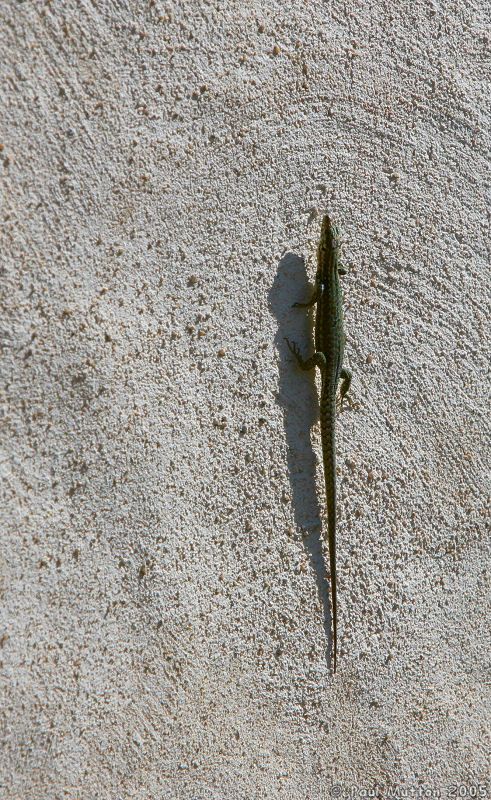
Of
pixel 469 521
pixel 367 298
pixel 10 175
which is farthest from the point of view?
pixel 469 521

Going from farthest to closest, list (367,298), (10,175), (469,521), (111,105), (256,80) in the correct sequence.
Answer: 1. (469,521)
2. (367,298)
3. (256,80)
4. (111,105)
5. (10,175)

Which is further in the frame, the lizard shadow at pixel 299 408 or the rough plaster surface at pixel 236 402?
the lizard shadow at pixel 299 408

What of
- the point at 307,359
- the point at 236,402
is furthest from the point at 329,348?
the point at 236,402

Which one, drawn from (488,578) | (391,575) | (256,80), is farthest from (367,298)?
(488,578)

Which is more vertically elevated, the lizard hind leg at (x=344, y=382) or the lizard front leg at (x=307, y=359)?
the lizard front leg at (x=307, y=359)

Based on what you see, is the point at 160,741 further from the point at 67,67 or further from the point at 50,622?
the point at 67,67

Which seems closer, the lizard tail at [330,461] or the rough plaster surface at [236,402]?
the rough plaster surface at [236,402]

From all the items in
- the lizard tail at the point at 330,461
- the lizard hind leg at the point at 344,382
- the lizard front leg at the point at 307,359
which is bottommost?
the lizard tail at the point at 330,461
